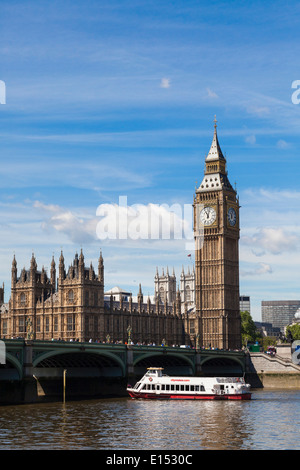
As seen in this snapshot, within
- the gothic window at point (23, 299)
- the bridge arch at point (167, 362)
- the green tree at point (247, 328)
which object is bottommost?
the bridge arch at point (167, 362)

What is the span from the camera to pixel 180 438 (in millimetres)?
51938

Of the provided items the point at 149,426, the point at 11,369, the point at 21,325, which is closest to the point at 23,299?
the point at 21,325

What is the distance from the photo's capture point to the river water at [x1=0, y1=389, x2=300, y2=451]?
161 feet

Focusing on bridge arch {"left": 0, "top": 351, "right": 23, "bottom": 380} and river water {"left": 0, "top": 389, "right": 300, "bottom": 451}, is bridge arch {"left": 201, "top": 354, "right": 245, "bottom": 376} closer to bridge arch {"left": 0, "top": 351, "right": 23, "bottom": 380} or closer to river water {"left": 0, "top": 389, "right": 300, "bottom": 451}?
river water {"left": 0, "top": 389, "right": 300, "bottom": 451}

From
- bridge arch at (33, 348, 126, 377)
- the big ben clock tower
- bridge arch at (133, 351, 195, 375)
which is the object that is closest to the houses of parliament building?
the big ben clock tower

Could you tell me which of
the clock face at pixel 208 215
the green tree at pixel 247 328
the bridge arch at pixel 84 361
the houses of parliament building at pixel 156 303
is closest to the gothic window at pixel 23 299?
the houses of parliament building at pixel 156 303

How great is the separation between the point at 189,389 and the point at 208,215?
223ft

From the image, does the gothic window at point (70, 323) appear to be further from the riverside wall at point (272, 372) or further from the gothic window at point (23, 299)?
the riverside wall at point (272, 372)

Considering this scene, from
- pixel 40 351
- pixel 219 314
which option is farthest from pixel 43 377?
pixel 219 314

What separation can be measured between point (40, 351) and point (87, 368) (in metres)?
15.8

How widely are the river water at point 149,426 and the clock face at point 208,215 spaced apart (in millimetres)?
75225

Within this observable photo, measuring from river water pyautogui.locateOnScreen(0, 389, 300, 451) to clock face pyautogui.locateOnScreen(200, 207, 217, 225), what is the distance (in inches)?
2962

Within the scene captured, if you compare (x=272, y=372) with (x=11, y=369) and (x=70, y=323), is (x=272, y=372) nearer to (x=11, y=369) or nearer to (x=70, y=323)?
(x=70, y=323)

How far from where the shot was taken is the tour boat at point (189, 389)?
3529 inches
